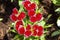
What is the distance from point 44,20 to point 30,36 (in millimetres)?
316

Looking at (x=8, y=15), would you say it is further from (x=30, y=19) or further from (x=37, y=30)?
(x=37, y=30)

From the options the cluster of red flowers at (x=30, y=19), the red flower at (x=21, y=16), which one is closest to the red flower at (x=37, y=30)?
the cluster of red flowers at (x=30, y=19)

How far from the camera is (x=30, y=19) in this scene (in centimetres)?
275

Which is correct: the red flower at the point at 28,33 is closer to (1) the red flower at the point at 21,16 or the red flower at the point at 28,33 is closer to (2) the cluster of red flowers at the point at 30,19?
(2) the cluster of red flowers at the point at 30,19

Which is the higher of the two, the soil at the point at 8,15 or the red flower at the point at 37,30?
the soil at the point at 8,15

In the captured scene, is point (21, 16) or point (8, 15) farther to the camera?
point (8, 15)

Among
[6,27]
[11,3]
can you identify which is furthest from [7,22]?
[11,3]

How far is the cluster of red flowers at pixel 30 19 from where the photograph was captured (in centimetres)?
267

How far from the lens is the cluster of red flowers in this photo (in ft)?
8.75

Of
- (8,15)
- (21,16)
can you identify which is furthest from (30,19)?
A: (8,15)

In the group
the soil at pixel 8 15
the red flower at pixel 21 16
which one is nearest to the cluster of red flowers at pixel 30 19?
the red flower at pixel 21 16

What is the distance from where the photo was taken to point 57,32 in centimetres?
283

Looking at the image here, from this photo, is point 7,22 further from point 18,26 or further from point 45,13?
point 45,13

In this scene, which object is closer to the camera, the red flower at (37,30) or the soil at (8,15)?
the red flower at (37,30)
